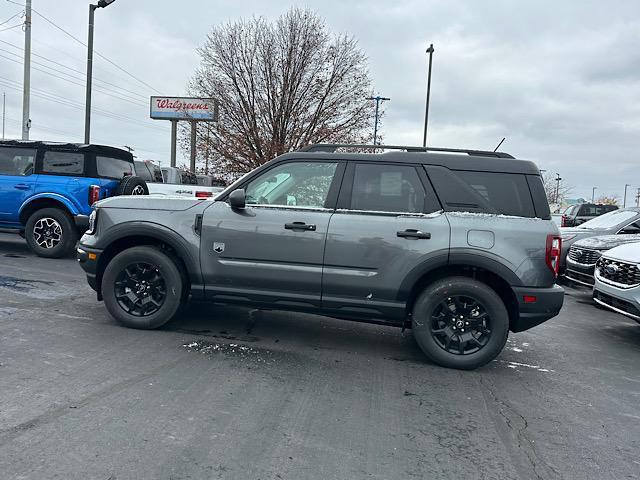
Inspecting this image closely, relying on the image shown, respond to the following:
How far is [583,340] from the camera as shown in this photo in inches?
251

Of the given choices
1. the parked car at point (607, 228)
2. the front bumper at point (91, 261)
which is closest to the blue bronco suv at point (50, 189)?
the front bumper at point (91, 261)

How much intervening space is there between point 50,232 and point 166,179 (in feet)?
27.4

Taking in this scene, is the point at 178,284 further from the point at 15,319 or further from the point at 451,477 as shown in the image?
the point at 451,477

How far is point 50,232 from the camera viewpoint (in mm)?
9391

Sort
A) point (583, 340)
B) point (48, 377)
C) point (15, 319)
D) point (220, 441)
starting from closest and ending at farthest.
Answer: point (220, 441) < point (48, 377) < point (15, 319) < point (583, 340)

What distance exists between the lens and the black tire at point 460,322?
185 inches

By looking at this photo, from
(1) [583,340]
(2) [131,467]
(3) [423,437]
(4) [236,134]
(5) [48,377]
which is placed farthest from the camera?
(4) [236,134]

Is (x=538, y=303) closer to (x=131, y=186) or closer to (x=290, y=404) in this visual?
(x=290, y=404)

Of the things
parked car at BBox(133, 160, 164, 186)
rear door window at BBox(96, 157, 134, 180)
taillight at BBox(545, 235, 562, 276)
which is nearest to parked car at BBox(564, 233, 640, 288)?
taillight at BBox(545, 235, 562, 276)

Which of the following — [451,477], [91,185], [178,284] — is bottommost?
[451,477]

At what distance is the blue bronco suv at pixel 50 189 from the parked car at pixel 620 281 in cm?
748

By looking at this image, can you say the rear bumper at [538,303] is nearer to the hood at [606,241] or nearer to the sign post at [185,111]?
the hood at [606,241]

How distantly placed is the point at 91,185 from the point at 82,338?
5.03m

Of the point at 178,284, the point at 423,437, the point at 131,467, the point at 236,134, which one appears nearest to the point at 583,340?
the point at 423,437
